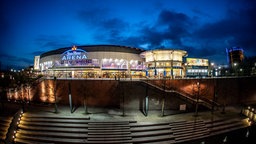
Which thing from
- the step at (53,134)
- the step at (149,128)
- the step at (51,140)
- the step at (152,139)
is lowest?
the step at (152,139)

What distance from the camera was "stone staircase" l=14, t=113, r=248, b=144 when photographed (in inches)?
575

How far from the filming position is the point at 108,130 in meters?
15.5

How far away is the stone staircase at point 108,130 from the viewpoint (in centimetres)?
1462

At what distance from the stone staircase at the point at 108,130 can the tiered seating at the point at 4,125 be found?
155 cm

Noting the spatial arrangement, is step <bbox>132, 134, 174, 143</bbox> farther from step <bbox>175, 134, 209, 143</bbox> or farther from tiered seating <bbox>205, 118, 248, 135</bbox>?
tiered seating <bbox>205, 118, 248, 135</bbox>

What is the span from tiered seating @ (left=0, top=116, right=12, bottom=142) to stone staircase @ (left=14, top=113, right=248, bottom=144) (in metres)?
1.55

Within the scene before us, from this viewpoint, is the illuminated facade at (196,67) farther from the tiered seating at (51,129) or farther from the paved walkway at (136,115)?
the tiered seating at (51,129)

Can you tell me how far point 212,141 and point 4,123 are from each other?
84.1 feet

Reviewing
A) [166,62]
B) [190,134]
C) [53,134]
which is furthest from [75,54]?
[190,134]

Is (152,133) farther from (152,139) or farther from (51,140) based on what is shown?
(51,140)

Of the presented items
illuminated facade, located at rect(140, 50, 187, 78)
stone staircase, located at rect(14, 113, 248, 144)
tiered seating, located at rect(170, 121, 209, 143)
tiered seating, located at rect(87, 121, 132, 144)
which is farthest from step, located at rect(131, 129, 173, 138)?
illuminated facade, located at rect(140, 50, 187, 78)

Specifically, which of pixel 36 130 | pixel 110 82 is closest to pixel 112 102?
pixel 110 82

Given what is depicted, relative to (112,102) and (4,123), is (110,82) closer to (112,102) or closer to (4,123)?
(112,102)

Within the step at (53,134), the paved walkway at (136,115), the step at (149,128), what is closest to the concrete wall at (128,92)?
the paved walkway at (136,115)
